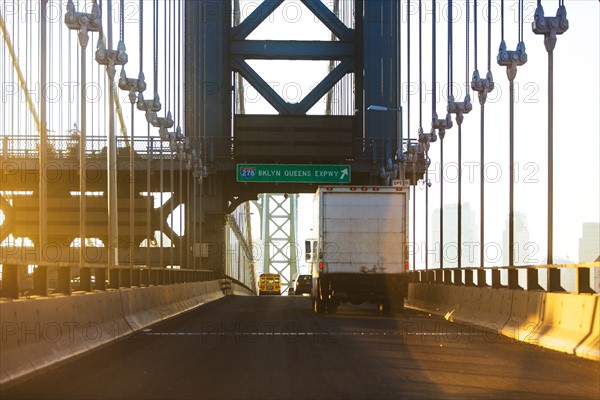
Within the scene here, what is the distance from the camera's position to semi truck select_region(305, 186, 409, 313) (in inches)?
1305

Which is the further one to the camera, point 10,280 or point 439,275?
point 439,275

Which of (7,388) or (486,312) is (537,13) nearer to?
(486,312)

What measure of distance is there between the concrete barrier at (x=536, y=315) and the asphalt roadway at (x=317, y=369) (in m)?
0.38

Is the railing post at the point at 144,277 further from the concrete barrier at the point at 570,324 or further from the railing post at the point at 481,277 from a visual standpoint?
the concrete barrier at the point at 570,324

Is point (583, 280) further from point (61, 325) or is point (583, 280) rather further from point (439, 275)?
point (439, 275)

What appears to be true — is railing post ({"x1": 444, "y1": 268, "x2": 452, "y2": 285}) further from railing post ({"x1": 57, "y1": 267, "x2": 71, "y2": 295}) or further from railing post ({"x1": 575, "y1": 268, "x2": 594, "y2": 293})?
railing post ({"x1": 57, "y1": 267, "x2": 71, "y2": 295})

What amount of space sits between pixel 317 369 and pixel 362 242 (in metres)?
18.5

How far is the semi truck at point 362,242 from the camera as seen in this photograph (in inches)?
1305

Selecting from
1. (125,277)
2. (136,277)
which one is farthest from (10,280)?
(136,277)

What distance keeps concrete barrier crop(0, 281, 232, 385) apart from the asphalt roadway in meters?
0.27

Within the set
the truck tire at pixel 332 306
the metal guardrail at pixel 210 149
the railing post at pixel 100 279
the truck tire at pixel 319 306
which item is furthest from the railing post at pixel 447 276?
the metal guardrail at pixel 210 149

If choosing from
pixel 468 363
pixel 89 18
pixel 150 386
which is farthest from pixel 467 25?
pixel 150 386

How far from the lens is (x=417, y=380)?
13.6 m

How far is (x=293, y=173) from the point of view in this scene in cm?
7200
